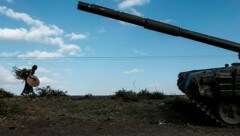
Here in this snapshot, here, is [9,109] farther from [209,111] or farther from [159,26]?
[209,111]

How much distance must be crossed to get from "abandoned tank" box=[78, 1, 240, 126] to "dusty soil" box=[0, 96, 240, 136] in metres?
0.48

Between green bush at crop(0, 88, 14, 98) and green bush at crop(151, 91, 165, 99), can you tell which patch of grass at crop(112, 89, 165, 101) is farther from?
green bush at crop(0, 88, 14, 98)

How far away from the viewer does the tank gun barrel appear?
1427cm

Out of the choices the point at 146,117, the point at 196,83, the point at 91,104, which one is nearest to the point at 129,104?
the point at 91,104

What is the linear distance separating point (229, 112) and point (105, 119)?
3724 millimetres

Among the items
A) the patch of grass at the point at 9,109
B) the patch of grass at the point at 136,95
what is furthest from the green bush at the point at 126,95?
the patch of grass at the point at 9,109

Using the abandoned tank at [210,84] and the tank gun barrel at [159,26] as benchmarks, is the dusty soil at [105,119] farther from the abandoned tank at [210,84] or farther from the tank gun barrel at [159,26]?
the tank gun barrel at [159,26]

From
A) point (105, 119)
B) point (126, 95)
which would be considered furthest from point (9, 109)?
point (126, 95)

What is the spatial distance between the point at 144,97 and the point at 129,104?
218cm

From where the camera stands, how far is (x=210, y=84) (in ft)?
47.6

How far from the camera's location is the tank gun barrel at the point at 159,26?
14.3m

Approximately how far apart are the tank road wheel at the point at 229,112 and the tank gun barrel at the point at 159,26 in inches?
72.9

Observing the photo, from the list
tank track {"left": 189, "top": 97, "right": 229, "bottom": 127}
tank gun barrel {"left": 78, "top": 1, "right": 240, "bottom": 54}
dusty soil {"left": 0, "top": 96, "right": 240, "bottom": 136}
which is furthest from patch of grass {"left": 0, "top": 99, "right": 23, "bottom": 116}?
tank track {"left": 189, "top": 97, "right": 229, "bottom": 127}

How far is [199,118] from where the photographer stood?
16094 millimetres
